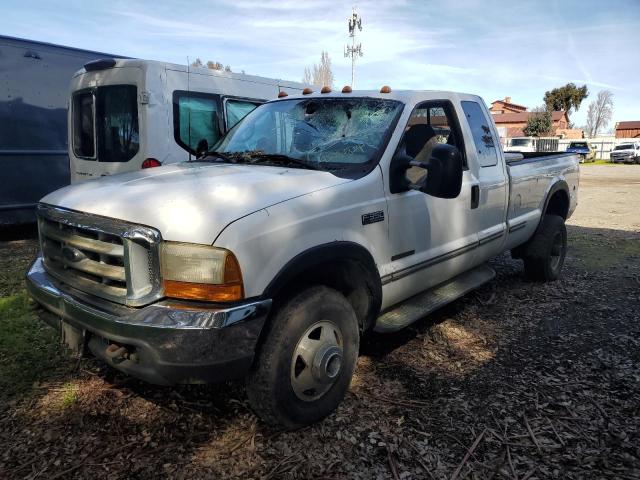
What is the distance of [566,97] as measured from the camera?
63.3 metres

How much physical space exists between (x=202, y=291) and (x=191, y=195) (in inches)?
20.3

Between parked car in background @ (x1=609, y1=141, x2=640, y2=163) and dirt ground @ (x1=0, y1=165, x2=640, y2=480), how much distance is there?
38718 mm

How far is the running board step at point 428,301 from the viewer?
3.31 metres

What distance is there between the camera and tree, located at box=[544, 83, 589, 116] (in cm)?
6219

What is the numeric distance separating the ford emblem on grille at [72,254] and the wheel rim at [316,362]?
1.22 metres

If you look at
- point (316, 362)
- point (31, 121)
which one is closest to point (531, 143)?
point (31, 121)

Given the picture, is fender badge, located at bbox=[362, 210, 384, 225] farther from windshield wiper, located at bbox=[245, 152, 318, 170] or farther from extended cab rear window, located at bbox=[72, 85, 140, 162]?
extended cab rear window, located at bbox=[72, 85, 140, 162]

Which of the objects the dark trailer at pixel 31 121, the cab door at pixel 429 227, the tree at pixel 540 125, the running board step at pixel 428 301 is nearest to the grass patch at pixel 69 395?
the running board step at pixel 428 301

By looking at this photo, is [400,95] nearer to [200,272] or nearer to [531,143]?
[200,272]

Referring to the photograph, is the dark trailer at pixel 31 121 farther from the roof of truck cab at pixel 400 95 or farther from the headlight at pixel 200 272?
the headlight at pixel 200 272

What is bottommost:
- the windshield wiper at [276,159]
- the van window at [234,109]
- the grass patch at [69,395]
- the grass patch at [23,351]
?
the grass patch at [69,395]

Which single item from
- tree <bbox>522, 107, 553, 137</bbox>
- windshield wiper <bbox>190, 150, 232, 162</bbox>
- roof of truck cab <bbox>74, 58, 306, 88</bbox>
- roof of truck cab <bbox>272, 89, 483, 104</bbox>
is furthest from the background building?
windshield wiper <bbox>190, 150, 232, 162</bbox>

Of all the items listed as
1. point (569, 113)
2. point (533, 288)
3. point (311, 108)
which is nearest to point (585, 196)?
point (533, 288)

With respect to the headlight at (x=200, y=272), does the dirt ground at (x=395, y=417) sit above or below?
below
